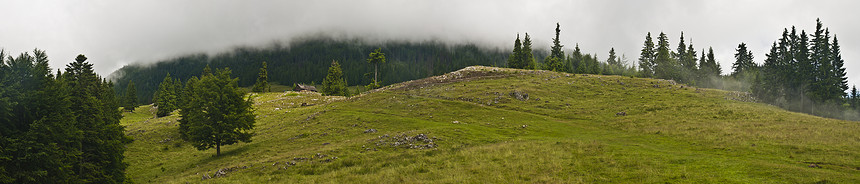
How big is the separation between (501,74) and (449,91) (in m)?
25.9

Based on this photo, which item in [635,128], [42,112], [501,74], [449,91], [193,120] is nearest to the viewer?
[42,112]

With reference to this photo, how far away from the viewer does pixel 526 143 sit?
114ft

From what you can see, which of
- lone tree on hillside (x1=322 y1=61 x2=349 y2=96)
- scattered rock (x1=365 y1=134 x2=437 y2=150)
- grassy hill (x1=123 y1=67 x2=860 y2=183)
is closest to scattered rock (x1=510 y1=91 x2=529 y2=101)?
grassy hill (x1=123 y1=67 x2=860 y2=183)

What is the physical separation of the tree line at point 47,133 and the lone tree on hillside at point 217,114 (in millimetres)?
9748

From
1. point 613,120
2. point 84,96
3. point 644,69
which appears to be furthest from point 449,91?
point 644,69

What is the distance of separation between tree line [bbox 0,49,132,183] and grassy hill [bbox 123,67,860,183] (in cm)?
493

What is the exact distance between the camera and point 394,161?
2997 centimetres

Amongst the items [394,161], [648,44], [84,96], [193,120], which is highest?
[648,44]

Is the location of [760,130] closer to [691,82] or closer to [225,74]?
[225,74]

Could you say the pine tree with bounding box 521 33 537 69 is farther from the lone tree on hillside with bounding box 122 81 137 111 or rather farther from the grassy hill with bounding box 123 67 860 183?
the lone tree on hillside with bounding box 122 81 137 111

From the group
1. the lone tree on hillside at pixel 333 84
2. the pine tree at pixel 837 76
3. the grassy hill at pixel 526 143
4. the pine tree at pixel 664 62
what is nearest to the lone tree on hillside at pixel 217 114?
the grassy hill at pixel 526 143

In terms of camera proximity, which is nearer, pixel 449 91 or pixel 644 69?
pixel 449 91

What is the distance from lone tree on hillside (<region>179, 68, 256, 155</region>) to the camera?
39.4 meters

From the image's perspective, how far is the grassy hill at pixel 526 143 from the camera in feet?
74.5
